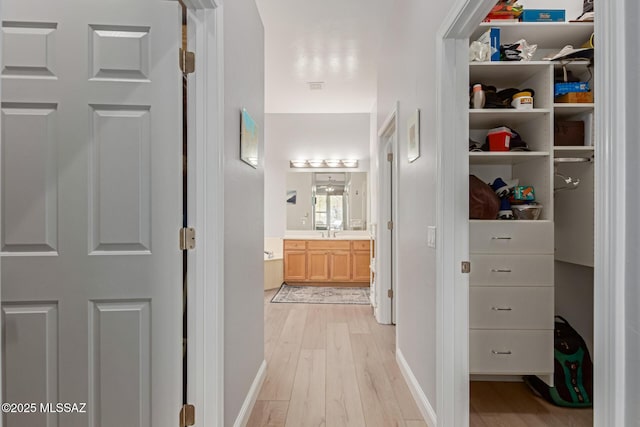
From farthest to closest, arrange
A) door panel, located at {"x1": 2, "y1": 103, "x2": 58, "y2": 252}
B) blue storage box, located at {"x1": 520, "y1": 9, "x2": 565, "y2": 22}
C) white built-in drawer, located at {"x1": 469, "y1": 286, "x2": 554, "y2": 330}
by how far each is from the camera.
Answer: blue storage box, located at {"x1": 520, "y1": 9, "x2": 565, "y2": 22}, white built-in drawer, located at {"x1": 469, "y1": 286, "x2": 554, "y2": 330}, door panel, located at {"x1": 2, "y1": 103, "x2": 58, "y2": 252}

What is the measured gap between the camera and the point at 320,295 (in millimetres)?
5047

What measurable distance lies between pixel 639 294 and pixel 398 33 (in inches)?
105

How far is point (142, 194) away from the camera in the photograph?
141cm

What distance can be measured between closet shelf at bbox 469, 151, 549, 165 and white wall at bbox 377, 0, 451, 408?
Result: 0.41 metres

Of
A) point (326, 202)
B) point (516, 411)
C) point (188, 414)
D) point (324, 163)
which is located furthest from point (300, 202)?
point (188, 414)

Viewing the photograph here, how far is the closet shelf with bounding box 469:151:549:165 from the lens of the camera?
2145 millimetres

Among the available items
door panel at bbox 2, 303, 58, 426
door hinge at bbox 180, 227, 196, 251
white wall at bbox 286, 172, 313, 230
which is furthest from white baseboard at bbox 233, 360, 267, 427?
white wall at bbox 286, 172, 313, 230

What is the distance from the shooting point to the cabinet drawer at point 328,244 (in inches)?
221

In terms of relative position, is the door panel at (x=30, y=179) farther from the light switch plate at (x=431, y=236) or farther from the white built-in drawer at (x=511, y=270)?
the white built-in drawer at (x=511, y=270)

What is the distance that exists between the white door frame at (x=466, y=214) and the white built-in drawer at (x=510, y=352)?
491 millimetres

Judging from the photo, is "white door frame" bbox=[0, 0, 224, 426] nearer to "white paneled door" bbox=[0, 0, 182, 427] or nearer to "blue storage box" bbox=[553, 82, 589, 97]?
"white paneled door" bbox=[0, 0, 182, 427]

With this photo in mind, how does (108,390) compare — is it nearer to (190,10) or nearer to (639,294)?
(190,10)

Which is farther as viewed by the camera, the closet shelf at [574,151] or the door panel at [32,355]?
the closet shelf at [574,151]

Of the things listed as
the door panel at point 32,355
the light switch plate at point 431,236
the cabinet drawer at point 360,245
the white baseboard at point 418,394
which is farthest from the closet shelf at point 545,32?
the cabinet drawer at point 360,245
